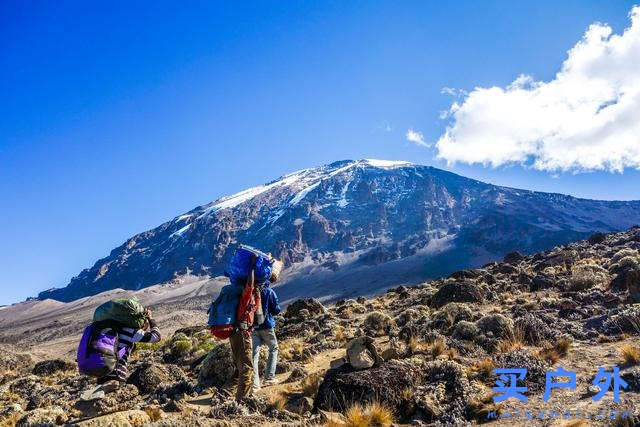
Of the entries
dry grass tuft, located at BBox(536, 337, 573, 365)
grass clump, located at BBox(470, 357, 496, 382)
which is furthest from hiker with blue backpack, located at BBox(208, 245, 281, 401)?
dry grass tuft, located at BBox(536, 337, 573, 365)

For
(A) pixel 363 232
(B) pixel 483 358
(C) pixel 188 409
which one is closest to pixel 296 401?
(C) pixel 188 409

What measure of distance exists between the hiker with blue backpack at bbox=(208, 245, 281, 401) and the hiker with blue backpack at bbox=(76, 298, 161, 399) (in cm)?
86

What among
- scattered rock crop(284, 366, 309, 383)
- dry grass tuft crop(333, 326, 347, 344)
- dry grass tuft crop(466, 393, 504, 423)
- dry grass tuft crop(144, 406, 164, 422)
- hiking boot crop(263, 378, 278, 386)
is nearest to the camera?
dry grass tuft crop(466, 393, 504, 423)

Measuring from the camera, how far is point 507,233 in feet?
513

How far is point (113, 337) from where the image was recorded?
17.2ft

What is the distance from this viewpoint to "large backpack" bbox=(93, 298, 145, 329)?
5.33 metres

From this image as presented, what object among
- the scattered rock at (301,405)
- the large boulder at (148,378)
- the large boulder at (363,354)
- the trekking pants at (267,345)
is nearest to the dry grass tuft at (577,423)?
the large boulder at (363,354)

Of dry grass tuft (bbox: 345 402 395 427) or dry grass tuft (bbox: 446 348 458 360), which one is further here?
dry grass tuft (bbox: 446 348 458 360)

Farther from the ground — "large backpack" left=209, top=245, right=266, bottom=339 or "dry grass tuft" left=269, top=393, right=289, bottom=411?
"large backpack" left=209, top=245, right=266, bottom=339

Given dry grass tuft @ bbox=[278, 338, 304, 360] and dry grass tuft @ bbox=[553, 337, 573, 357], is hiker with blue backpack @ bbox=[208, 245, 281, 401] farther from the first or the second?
dry grass tuft @ bbox=[553, 337, 573, 357]

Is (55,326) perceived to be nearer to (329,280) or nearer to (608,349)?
(329,280)

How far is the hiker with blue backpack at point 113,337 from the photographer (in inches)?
197

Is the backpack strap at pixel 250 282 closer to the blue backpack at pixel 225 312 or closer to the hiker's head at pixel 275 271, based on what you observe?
the blue backpack at pixel 225 312

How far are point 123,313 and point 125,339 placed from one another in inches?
12.3
